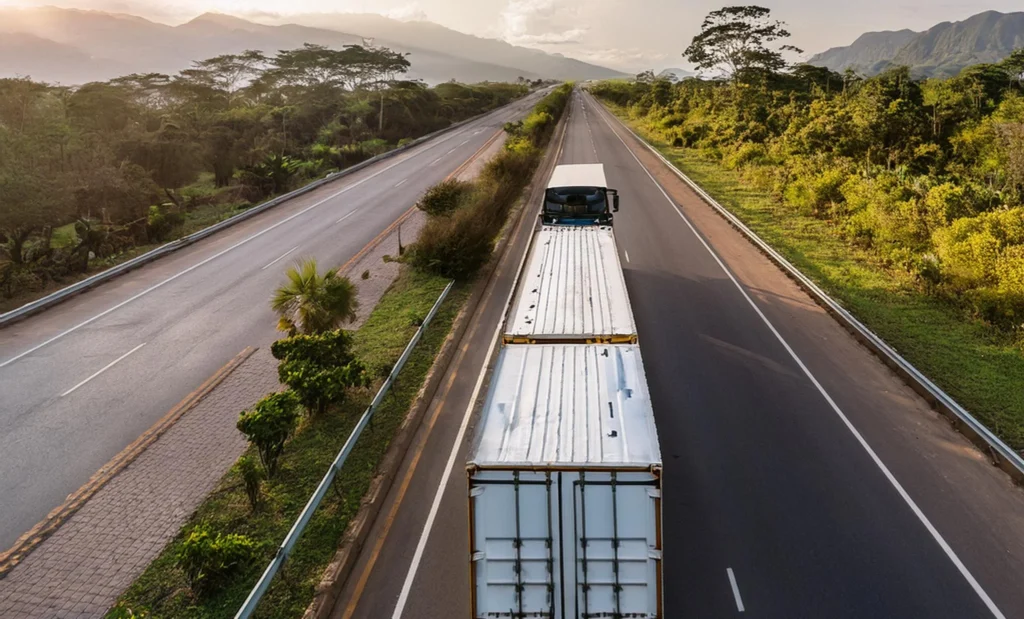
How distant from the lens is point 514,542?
6.31m

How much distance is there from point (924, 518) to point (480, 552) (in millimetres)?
7455

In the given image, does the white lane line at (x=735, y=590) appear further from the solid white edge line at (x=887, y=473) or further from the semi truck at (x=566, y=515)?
the solid white edge line at (x=887, y=473)

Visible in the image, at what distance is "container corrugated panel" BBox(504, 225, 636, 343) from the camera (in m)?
9.94

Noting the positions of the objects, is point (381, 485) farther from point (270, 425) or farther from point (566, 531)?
point (566, 531)

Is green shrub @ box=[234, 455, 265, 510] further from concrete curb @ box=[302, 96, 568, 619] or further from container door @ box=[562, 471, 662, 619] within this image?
container door @ box=[562, 471, 662, 619]

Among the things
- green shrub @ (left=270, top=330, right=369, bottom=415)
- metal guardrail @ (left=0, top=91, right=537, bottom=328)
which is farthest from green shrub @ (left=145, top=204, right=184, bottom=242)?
green shrub @ (left=270, top=330, right=369, bottom=415)

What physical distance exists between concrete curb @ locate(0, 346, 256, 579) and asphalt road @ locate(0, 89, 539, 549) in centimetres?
21

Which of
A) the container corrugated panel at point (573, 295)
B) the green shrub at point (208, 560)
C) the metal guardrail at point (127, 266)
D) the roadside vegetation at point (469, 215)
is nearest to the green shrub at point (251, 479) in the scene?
the green shrub at point (208, 560)

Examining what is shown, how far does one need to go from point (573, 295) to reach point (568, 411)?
15.5 ft

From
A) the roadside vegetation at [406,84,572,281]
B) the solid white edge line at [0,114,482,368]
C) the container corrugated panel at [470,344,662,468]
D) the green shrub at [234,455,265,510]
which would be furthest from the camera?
the roadside vegetation at [406,84,572,281]

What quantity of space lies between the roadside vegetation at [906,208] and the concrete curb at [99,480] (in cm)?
1664

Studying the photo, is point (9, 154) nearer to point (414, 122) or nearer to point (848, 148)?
point (848, 148)

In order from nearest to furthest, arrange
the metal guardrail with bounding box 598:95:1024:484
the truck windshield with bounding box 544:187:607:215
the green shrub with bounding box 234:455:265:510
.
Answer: the green shrub with bounding box 234:455:265:510 < the metal guardrail with bounding box 598:95:1024:484 < the truck windshield with bounding box 544:187:607:215

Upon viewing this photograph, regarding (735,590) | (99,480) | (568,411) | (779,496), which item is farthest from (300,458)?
(779,496)
